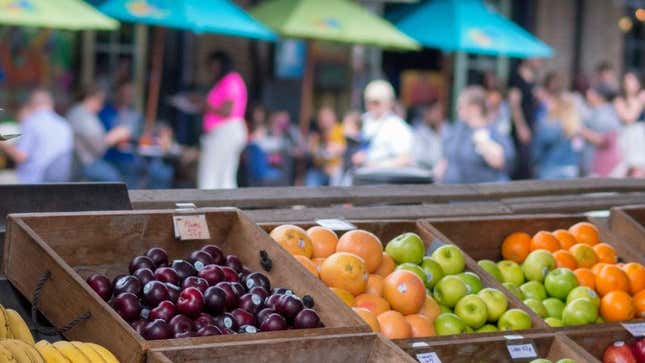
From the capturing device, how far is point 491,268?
4938mm

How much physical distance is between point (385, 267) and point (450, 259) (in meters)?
0.28

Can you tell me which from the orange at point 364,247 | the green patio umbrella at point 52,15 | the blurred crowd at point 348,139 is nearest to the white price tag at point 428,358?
the orange at point 364,247

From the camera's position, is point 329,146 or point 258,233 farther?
point 329,146

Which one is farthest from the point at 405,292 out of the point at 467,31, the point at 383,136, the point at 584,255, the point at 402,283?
the point at 467,31

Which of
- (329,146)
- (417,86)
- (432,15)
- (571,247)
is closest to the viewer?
(571,247)

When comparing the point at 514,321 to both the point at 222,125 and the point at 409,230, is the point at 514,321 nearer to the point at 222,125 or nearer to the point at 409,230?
the point at 409,230

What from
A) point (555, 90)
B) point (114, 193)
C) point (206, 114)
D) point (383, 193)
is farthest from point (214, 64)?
point (114, 193)

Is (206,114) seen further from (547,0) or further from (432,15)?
(547,0)

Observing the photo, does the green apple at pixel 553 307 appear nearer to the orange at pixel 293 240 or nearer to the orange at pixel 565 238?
the orange at pixel 565 238

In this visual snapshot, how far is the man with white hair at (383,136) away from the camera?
35.2 feet

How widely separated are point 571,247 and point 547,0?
13538mm

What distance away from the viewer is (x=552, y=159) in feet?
43.1

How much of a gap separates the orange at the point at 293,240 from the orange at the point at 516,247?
111 cm

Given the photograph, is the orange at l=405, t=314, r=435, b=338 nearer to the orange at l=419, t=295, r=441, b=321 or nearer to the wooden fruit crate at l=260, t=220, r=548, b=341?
the orange at l=419, t=295, r=441, b=321
